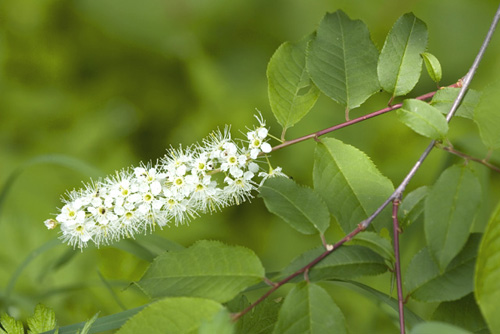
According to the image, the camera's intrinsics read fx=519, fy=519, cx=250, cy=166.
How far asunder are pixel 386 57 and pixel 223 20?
4.22 ft

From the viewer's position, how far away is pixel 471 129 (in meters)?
1.63

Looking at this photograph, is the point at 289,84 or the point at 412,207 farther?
the point at 289,84

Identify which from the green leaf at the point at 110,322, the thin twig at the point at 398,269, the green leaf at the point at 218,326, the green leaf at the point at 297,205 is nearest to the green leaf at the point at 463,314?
the thin twig at the point at 398,269

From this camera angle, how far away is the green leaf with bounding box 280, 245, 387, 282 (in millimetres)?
559

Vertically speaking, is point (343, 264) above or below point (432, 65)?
below

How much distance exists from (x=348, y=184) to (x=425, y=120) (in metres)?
0.14

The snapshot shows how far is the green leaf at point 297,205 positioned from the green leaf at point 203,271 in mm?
68

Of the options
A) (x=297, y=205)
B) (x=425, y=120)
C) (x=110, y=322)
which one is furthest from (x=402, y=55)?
(x=110, y=322)

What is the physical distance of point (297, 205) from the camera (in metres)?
0.62

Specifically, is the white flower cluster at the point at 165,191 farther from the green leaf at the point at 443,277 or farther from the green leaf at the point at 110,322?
the green leaf at the point at 443,277

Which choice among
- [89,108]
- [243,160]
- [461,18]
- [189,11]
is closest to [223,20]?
[189,11]

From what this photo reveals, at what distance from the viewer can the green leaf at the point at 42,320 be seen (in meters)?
0.70

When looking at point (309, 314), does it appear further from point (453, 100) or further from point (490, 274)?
point (453, 100)

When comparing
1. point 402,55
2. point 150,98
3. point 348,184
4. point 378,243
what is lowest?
point 378,243
